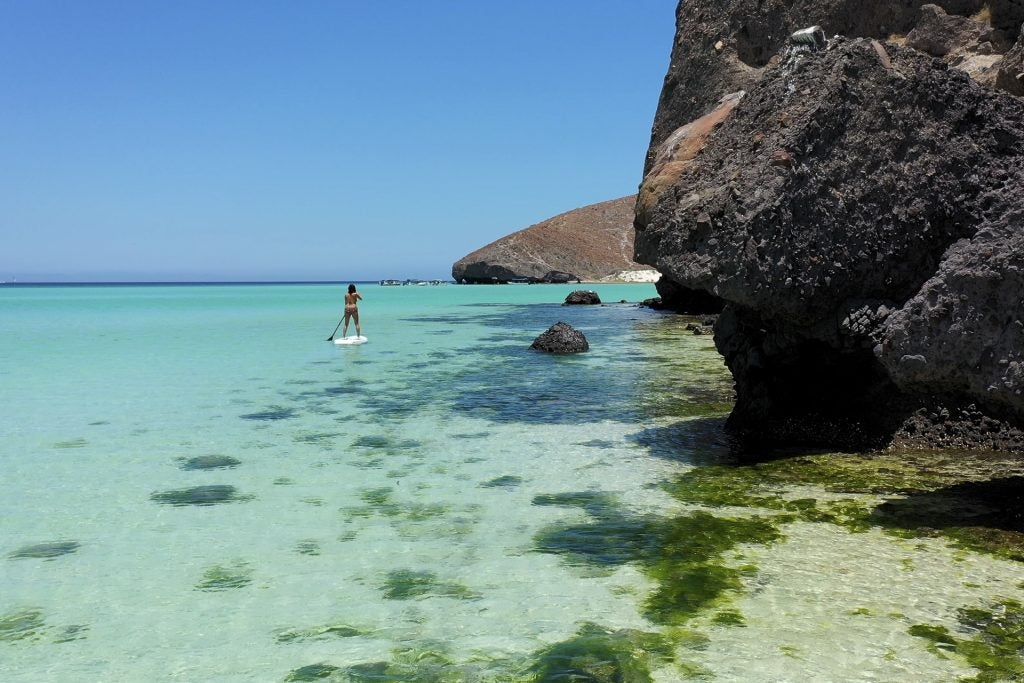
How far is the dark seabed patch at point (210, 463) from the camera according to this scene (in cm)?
837

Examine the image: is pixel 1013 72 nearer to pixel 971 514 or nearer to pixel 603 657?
pixel 971 514

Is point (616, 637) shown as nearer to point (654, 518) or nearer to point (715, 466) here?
point (654, 518)

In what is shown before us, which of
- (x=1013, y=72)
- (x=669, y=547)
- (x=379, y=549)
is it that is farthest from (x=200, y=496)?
(x=1013, y=72)

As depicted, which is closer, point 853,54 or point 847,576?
point 847,576

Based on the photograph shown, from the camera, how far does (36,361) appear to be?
19328 millimetres

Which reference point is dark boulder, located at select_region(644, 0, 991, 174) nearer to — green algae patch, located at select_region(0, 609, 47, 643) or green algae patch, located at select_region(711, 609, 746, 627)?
green algae patch, located at select_region(711, 609, 746, 627)

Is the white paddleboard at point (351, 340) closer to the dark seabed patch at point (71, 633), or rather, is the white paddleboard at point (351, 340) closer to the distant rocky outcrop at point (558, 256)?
the dark seabed patch at point (71, 633)

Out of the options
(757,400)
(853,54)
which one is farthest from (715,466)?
(853,54)

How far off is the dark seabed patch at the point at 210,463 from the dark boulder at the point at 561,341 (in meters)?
10.8

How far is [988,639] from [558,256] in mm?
98453

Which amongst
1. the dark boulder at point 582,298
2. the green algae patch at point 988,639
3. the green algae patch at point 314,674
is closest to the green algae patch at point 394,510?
the green algae patch at point 314,674

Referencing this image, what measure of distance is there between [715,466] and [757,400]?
151 cm

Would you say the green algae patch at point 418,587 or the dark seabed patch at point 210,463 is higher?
the dark seabed patch at point 210,463

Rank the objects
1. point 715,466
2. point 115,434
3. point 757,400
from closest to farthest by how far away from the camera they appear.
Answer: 1. point 715,466
2. point 757,400
3. point 115,434
